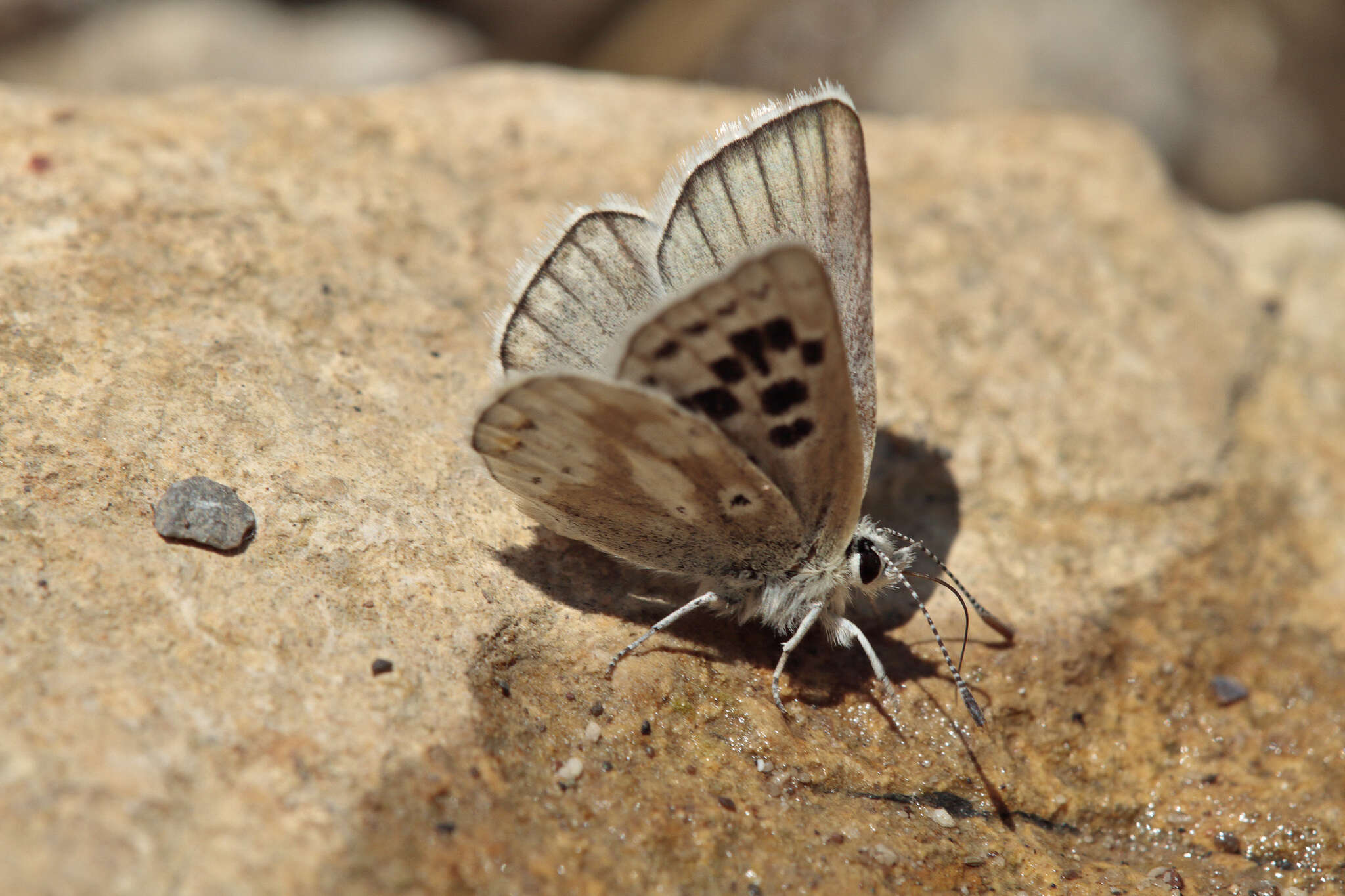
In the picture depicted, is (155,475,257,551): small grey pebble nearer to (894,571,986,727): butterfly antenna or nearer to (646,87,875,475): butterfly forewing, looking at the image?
(646,87,875,475): butterfly forewing

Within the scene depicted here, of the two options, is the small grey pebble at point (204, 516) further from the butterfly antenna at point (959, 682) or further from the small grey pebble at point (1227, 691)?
Result: the small grey pebble at point (1227, 691)

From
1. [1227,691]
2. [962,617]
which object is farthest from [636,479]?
[1227,691]

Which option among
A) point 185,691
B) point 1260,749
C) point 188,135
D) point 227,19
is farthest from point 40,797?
point 227,19

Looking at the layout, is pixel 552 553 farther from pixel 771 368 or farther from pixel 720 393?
pixel 771 368

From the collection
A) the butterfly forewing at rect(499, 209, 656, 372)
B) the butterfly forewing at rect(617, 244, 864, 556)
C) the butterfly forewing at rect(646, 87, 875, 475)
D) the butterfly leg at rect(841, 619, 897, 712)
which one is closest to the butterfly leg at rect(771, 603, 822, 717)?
the butterfly leg at rect(841, 619, 897, 712)

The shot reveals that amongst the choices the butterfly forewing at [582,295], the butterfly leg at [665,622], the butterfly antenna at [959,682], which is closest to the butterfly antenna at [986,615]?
the butterfly antenna at [959,682]
